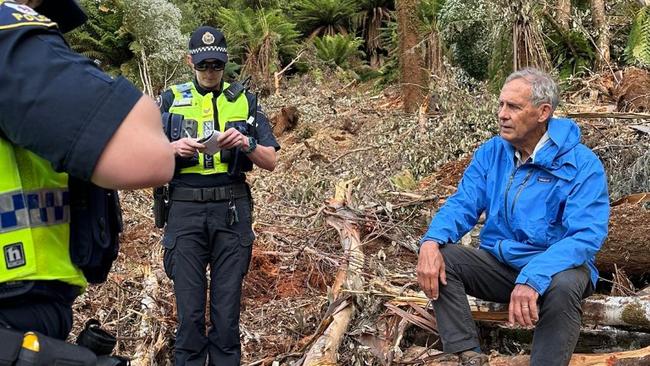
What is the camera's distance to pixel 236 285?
3.71m

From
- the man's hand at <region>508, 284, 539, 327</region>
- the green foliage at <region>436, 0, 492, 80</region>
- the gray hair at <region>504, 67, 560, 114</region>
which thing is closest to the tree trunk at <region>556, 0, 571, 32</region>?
the green foliage at <region>436, 0, 492, 80</region>

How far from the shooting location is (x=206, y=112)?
3.73m

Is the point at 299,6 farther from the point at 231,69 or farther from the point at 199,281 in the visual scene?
the point at 199,281

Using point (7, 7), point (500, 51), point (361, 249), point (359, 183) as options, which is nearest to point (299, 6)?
point (500, 51)

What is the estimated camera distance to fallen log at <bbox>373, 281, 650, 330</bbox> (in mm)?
3291

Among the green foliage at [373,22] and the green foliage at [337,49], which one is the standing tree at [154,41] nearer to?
the green foliage at [337,49]

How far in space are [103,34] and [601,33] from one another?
13.0m

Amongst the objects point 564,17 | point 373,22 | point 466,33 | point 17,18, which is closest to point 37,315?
point 17,18

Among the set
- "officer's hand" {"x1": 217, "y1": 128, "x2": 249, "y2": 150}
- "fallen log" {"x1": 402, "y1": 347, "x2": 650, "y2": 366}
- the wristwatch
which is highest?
"officer's hand" {"x1": 217, "y1": 128, "x2": 249, "y2": 150}

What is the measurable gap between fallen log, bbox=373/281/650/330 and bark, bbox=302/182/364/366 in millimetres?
729

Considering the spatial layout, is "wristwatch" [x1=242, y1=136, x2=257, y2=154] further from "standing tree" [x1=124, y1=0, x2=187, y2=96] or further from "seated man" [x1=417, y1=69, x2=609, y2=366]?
"standing tree" [x1=124, y1=0, x2=187, y2=96]

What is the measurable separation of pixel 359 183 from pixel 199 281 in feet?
10.0

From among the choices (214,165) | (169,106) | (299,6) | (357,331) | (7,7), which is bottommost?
(357,331)

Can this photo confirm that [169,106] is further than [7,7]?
Yes
